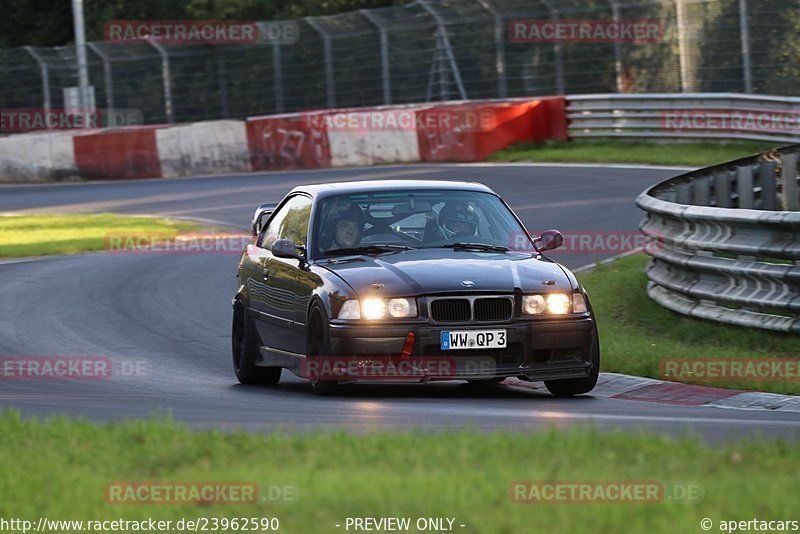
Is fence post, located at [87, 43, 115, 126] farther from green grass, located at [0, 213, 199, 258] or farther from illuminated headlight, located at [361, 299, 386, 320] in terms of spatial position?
illuminated headlight, located at [361, 299, 386, 320]

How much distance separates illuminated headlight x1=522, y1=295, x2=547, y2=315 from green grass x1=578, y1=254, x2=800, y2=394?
139cm

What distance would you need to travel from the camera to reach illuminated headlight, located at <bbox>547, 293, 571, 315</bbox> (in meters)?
A: 9.58

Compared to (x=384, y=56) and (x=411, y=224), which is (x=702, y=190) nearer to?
(x=411, y=224)

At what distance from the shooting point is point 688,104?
30.2m

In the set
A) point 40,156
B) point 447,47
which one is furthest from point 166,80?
point 447,47

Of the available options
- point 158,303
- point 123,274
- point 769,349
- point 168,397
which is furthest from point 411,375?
point 123,274

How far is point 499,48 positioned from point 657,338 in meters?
23.4

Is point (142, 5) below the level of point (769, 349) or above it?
above

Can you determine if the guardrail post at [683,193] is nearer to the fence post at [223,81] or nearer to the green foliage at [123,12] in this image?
the fence post at [223,81]

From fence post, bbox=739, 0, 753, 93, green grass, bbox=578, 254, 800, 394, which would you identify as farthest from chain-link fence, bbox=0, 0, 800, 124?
green grass, bbox=578, 254, 800, 394

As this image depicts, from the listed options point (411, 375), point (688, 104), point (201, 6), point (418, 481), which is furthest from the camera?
point (201, 6)

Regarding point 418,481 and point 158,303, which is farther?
point 158,303

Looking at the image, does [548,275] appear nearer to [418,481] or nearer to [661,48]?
[418,481]

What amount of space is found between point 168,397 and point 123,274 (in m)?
8.84
